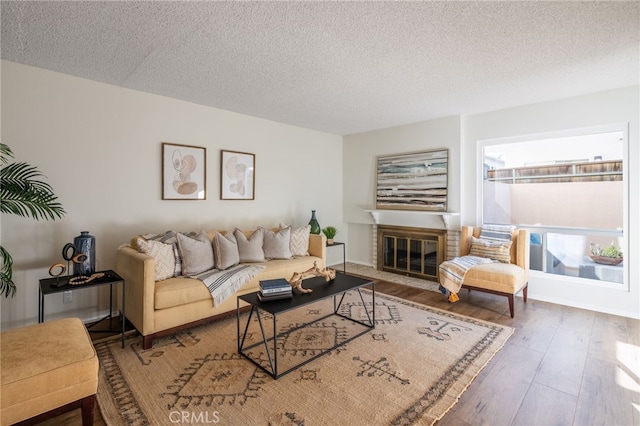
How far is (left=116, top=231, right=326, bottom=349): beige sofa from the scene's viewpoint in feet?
8.20

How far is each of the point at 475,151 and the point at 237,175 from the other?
11.1 feet

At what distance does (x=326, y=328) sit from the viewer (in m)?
2.90

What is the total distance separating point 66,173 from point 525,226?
5.31m

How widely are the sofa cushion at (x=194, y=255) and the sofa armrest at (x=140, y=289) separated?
1.36 feet

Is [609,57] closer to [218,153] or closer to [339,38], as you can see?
[339,38]

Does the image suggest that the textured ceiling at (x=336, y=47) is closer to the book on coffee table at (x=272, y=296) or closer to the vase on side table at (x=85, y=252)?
the vase on side table at (x=85, y=252)

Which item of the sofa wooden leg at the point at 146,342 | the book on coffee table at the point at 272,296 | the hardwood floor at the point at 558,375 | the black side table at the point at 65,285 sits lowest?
the hardwood floor at the point at 558,375

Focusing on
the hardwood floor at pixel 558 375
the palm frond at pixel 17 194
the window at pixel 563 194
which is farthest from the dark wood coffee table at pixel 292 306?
→ the window at pixel 563 194

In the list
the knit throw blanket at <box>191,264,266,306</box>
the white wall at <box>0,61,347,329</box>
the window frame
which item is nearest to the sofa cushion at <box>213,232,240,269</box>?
the knit throw blanket at <box>191,264,266,306</box>

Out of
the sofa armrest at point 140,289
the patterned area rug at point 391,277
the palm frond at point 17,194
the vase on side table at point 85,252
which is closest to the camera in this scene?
the palm frond at point 17,194

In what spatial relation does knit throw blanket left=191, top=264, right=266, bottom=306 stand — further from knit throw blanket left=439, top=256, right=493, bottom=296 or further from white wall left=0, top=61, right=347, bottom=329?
knit throw blanket left=439, top=256, right=493, bottom=296

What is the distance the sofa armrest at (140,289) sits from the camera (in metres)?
2.49

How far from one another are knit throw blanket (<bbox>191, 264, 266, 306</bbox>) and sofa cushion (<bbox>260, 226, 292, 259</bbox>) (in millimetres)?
496

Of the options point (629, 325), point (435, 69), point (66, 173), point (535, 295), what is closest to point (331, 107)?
point (435, 69)
